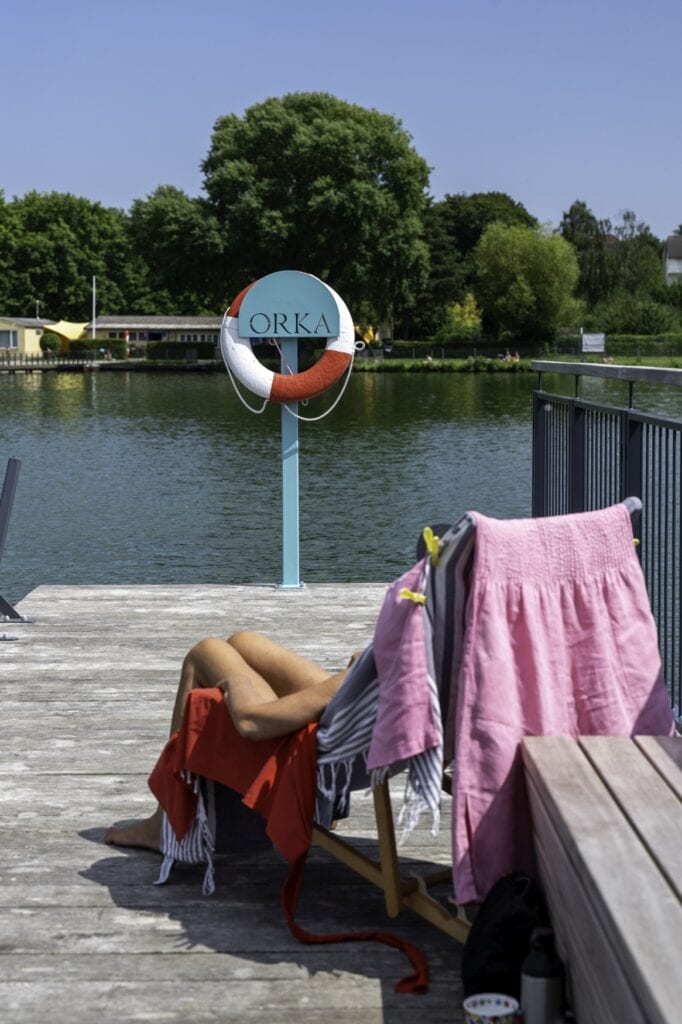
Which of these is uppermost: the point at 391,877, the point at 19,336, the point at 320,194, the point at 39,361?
the point at 320,194

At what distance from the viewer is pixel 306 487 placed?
21.5 m

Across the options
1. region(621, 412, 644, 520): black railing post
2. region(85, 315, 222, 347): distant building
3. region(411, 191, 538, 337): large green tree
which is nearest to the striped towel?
region(621, 412, 644, 520): black railing post

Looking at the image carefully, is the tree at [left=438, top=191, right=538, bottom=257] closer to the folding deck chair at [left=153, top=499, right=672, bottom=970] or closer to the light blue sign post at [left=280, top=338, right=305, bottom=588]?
the light blue sign post at [left=280, top=338, right=305, bottom=588]

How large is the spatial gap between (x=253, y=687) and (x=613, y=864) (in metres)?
1.06

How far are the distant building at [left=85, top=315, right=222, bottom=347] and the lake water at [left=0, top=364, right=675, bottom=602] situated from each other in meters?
40.8

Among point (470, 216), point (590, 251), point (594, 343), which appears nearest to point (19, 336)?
point (470, 216)

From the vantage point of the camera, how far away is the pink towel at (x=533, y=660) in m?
2.46

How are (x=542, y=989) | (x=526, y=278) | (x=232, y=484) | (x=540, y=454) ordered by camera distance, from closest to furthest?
1. (x=542, y=989)
2. (x=540, y=454)
3. (x=232, y=484)
4. (x=526, y=278)

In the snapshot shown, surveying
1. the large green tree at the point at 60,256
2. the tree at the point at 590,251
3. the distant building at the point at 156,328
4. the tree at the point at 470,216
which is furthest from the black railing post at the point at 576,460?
the tree at the point at 590,251

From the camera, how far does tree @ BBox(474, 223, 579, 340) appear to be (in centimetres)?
6894

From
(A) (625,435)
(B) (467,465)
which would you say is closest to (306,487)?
(B) (467,465)

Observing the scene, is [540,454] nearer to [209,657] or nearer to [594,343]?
[209,657]

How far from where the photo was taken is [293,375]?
7.50 metres

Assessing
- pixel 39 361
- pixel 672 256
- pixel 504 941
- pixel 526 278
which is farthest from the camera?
pixel 672 256
